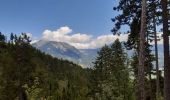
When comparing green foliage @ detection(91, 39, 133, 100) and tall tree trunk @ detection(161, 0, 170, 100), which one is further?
green foliage @ detection(91, 39, 133, 100)

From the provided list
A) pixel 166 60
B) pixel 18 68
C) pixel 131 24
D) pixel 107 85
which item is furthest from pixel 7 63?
pixel 166 60

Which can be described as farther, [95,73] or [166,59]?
[95,73]

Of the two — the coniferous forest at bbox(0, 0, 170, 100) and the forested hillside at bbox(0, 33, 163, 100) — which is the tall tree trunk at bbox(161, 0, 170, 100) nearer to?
the coniferous forest at bbox(0, 0, 170, 100)

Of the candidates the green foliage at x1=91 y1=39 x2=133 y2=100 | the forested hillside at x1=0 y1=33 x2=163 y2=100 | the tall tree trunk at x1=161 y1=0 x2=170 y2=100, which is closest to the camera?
the tall tree trunk at x1=161 y1=0 x2=170 y2=100

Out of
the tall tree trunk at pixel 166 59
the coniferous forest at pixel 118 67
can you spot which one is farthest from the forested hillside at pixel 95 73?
the tall tree trunk at pixel 166 59

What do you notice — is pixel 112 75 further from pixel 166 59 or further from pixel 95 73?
pixel 166 59

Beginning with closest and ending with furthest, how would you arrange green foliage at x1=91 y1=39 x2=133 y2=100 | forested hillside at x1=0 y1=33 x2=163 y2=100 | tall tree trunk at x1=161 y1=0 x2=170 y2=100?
1. tall tree trunk at x1=161 y1=0 x2=170 y2=100
2. forested hillside at x1=0 y1=33 x2=163 y2=100
3. green foliage at x1=91 y1=39 x2=133 y2=100

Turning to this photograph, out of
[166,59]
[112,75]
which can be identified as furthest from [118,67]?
[166,59]

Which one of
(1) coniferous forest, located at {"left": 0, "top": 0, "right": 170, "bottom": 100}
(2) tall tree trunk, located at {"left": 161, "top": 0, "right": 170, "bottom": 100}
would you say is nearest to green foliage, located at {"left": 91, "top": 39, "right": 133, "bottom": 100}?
(1) coniferous forest, located at {"left": 0, "top": 0, "right": 170, "bottom": 100}

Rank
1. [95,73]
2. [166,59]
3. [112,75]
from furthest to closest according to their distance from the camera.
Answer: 1. [95,73]
2. [112,75]
3. [166,59]

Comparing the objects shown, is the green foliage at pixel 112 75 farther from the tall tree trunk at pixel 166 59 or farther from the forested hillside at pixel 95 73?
the tall tree trunk at pixel 166 59

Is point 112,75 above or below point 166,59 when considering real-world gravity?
below

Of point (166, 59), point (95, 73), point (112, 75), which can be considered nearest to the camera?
point (166, 59)

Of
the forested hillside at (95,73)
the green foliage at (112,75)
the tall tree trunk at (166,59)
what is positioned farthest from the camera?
the green foliage at (112,75)
